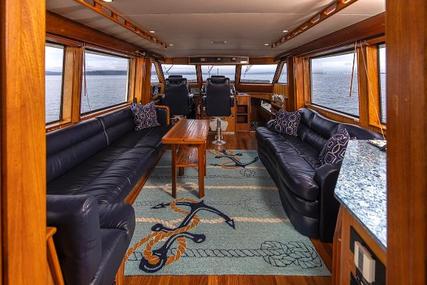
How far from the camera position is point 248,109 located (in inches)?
332

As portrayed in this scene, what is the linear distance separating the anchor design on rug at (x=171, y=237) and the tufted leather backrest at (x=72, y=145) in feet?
3.40

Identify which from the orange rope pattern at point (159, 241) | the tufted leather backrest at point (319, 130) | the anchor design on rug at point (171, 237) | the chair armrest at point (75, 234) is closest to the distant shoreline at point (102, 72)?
the anchor design on rug at point (171, 237)

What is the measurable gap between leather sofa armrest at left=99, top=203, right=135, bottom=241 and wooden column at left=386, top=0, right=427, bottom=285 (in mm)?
1674

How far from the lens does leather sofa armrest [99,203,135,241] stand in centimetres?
206

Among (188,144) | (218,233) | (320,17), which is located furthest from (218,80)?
(218,233)

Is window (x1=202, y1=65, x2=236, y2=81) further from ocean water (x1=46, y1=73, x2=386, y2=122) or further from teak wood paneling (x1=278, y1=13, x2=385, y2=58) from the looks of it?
teak wood paneling (x1=278, y1=13, x2=385, y2=58)

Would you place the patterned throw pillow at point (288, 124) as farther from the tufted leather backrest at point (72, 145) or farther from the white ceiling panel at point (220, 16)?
the tufted leather backrest at point (72, 145)

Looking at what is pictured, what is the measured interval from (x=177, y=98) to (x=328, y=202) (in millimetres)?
5280

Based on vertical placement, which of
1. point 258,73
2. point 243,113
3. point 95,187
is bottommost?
point 95,187

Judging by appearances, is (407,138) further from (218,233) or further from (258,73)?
(258,73)

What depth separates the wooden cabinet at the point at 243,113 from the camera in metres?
8.40

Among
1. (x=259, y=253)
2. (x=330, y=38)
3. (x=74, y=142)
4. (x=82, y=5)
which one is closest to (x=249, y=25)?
(x=330, y=38)

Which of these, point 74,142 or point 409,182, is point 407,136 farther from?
point 74,142

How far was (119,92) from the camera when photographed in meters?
6.86
